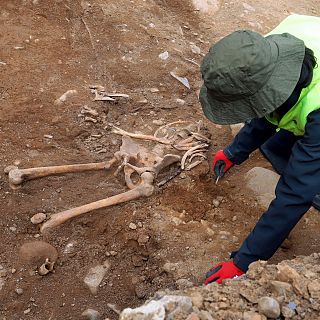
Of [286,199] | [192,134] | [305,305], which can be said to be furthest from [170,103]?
[305,305]

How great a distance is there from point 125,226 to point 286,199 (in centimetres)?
122

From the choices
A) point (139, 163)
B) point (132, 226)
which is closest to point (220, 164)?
point (139, 163)

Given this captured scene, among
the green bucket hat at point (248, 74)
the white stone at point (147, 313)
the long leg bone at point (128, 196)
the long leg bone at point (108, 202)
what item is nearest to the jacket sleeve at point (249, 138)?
the long leg bone at point (128, 196)

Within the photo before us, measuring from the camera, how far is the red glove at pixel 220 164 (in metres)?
3.75

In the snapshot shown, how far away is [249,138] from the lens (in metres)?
3.50

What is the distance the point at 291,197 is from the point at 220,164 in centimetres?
119

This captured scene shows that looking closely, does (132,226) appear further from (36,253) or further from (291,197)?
(291,197)

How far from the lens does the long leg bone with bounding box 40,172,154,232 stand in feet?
10.9

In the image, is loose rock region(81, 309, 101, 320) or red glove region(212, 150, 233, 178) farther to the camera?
red glove region(212, 150, 233, 178)

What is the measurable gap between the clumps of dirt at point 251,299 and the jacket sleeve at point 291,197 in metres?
0.40

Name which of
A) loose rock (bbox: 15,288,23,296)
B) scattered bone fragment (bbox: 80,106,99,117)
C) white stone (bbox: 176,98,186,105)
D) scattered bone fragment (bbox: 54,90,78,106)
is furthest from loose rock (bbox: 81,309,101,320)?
white stone (bbox: 176,98,186,105)

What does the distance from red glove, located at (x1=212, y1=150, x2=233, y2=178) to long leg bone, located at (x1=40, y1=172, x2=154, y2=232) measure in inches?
20.0

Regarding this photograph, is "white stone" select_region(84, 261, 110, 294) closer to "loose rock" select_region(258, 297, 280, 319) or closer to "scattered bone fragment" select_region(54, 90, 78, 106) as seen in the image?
"loose rock" select_region(258, 297, 280, 319)

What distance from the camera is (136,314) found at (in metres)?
2.00
